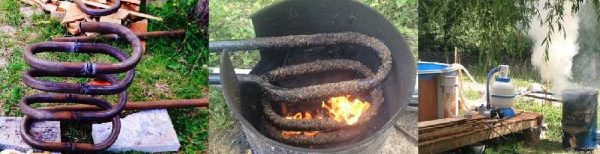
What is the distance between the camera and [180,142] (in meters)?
3.99

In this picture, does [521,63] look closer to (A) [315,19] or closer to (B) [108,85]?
(A) [315,19]

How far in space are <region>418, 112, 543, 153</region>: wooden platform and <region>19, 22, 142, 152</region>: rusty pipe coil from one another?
1.86m

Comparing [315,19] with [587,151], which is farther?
[587,151]

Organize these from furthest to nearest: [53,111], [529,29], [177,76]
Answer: [529,29], [177,76], [53,111]

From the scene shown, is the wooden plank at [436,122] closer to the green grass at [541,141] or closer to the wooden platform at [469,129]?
the wooden platform at [469,129]

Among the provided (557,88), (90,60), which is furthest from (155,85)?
(557,88)

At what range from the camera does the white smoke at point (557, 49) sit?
4.37 metres

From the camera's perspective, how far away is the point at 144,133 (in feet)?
12.9

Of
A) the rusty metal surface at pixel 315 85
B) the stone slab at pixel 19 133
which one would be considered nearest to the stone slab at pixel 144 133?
the stone slab at pixel 19 133

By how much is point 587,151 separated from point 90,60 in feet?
10.3

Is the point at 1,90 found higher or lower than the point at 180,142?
higher

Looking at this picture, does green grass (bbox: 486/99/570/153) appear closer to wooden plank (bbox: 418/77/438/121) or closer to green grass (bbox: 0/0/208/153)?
wooden plank (bbox: 418/77/438/121)

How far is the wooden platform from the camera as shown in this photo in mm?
4383

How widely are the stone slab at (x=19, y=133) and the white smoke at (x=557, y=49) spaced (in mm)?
2915
